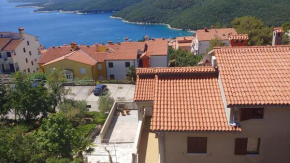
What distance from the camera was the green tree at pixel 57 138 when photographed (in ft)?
48.8

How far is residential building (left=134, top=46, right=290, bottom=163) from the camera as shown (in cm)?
1097

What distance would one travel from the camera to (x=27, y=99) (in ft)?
83.7

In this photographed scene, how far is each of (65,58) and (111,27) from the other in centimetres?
14874

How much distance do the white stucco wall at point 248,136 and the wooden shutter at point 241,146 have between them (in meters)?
0.16

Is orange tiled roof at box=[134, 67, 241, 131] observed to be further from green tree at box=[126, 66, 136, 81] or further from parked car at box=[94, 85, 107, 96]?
green tree at box=[126, 66, 136, 81]

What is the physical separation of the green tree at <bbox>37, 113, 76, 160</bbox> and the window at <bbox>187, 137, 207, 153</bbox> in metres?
7.28

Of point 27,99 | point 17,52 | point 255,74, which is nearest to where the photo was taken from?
point 255,74

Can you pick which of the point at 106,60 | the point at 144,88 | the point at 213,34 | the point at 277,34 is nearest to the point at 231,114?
the point at 144,88

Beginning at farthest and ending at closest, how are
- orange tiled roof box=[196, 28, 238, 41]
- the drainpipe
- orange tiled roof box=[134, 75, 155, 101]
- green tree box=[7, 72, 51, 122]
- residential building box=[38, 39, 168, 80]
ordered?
orange tiled roof box=[196, 28, 238, 41] < residential building box=[38, 39, 168, 80] < green tree box=[7, 72, 51, 122] < orange tiled roof box=[134, 75, 155, 101] < the drainpipe

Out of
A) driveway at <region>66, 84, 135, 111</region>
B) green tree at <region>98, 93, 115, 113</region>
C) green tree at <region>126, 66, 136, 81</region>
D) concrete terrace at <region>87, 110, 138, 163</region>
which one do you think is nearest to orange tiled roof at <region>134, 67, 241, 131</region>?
concrete terrace at <region>87, 110, 138, 163</region>

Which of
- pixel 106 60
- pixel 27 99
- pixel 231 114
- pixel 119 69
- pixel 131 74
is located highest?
pixel 231 114

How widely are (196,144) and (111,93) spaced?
2776cm

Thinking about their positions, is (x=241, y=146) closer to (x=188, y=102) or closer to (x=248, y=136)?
(x=248, y=136)

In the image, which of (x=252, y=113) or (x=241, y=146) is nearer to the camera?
(x=252, y=113)
